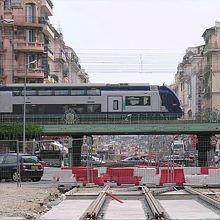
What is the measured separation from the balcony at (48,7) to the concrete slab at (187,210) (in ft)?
261

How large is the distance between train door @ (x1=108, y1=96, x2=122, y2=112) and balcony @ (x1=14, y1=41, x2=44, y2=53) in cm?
2925

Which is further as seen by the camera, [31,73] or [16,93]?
[31,73]

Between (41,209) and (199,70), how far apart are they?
369 ft

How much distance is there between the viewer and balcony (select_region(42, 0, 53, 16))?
326 ft

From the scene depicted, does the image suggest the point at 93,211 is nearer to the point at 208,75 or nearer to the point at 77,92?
the point at 77,92

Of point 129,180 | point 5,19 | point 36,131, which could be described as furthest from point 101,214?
point 5,19

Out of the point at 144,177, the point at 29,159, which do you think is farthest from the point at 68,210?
the point at 29,159

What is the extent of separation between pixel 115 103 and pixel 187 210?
44.9 m

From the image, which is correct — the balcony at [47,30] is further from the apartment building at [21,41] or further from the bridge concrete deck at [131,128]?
the bridge concrete deck at [131,128]

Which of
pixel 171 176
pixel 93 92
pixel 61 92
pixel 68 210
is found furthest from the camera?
pixel 61 92

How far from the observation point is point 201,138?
6562cm

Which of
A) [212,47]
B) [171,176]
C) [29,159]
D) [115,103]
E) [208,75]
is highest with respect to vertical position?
[212,47]

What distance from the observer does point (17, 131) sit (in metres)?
61.1

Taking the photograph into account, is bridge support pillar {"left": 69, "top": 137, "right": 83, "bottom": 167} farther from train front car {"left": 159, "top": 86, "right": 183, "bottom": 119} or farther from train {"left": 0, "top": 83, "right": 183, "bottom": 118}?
train front car {"left": 159, "top": 86, "right": 183, "bottom": 119}
